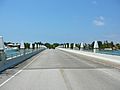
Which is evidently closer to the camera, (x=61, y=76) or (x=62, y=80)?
(x=62, y=80)

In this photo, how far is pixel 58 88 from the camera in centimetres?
1326

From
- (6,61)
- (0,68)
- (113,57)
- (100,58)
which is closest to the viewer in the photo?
(0,68)

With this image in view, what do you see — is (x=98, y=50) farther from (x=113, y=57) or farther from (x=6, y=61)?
(x=6, y=61)

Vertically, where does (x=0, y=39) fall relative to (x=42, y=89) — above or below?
above

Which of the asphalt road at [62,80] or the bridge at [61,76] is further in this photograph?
the bridge at [61,76]

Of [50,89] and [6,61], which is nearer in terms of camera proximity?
[50,89]

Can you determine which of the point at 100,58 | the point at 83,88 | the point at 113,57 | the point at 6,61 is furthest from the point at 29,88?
the point at 100,58

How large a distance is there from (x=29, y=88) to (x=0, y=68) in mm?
11309

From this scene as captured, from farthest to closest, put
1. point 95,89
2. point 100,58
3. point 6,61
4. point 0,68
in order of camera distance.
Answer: point 100,58 < point 6,61 < point 0,68 < point 95,89

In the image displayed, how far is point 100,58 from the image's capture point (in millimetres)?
41375

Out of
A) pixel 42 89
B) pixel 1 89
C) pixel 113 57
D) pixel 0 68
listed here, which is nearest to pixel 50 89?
pixel 42 89

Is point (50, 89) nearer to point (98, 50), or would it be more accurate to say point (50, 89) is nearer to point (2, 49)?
point (2, 49)

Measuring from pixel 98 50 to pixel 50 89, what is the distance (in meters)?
31.5

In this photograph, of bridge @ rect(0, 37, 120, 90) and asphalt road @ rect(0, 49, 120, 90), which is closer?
asphalt road @ rect(0, 49, 120, 90)
